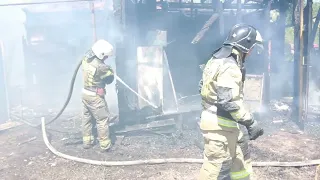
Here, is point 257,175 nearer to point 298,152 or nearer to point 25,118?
point 298,152

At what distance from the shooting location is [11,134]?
293 inches

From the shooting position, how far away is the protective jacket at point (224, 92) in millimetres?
3166

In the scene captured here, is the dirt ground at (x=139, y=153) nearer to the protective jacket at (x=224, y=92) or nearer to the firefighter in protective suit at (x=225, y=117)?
the firefighter in protective suit at (x=225, y=117)

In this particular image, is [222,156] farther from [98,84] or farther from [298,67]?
[298,67]

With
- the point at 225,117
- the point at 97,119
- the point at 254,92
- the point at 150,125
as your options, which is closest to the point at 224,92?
the point at 225,117

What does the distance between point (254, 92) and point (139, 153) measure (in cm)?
390

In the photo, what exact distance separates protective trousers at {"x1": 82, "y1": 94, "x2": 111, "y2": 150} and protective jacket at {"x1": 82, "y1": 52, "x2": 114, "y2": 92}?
239mm

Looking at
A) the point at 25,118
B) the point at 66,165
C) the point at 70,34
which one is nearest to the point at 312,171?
the point at 66,165

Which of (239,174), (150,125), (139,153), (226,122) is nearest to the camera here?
(226,122)

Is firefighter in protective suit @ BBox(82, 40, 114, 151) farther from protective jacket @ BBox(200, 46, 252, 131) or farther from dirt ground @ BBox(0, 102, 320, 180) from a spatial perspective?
protective jacket @ BBox(200, 46, 252, 131)

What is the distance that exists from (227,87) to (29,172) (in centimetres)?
384

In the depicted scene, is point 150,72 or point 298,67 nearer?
point 298,67

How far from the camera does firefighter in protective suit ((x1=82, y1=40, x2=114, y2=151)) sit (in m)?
6.05

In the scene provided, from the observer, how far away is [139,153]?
594 cm
